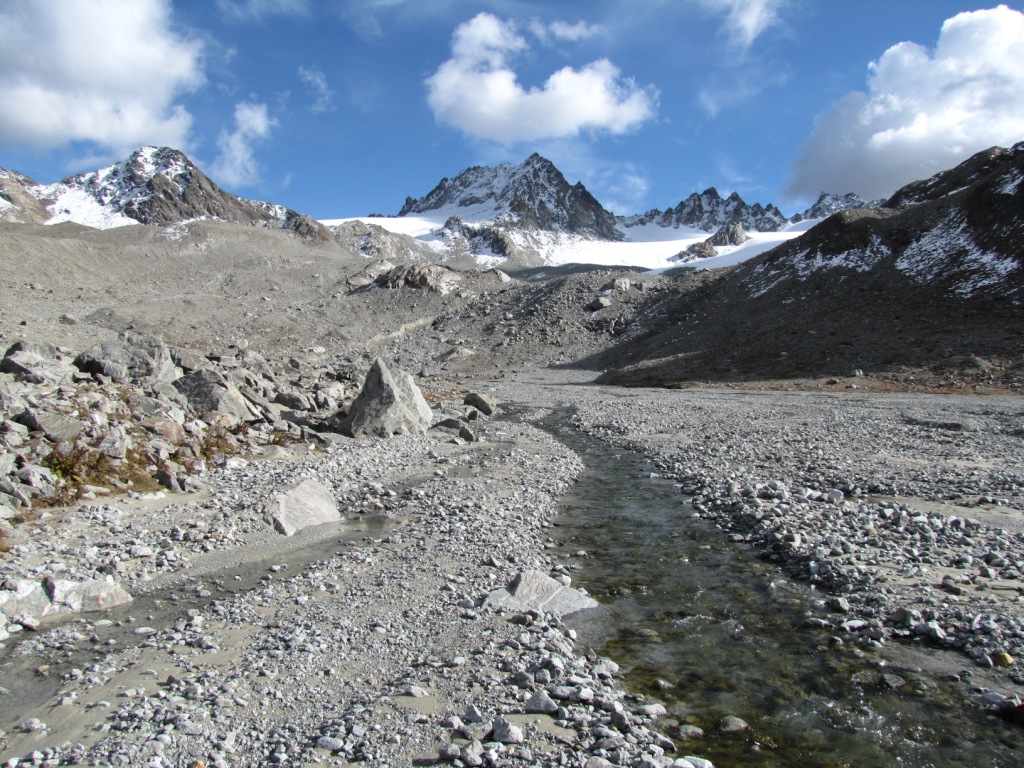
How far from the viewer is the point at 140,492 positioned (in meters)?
14.9

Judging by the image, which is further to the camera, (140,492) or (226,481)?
(226,481)

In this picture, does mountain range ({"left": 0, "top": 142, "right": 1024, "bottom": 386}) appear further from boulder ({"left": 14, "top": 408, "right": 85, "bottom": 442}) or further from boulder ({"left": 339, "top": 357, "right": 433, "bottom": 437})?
boulder ({"left": 14, "top": 408, "right": 85, "bottom": 442})

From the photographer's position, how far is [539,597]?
34.8 ft

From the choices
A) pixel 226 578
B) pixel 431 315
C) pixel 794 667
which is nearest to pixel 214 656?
pixel 226 578

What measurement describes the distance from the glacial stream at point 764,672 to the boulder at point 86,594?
25.6ft

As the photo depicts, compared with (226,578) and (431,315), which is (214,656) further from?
(431,315)

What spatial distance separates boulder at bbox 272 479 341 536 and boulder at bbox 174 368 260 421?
25.5ft

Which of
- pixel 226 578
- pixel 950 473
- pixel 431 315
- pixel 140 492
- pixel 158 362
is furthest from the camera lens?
pixel 431 315

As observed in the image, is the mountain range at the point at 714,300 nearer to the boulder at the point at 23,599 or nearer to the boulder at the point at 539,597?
the boulder at the point at 23,599

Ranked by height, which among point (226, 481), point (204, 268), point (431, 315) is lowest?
point (226, 481)

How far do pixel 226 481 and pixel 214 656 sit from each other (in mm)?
9029

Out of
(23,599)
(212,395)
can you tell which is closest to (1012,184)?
(212,395)

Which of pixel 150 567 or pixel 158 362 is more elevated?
pixel 158 362

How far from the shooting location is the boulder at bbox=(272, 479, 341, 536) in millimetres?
14203
